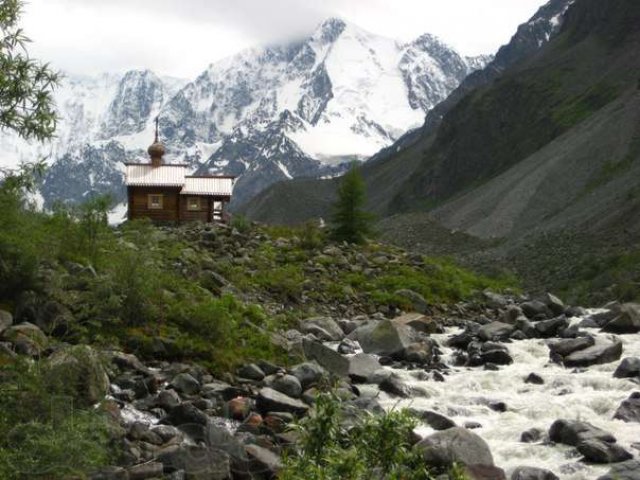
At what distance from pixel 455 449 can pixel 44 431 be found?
6.35m

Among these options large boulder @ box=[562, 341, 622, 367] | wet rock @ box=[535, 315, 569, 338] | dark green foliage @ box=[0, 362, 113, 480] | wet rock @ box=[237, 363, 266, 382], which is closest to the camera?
dark green foliage @ box=[0, 362, 113, 480]

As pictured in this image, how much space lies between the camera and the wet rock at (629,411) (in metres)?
15.0

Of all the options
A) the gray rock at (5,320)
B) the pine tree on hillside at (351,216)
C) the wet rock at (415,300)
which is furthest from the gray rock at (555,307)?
the gray rock at (5,320)

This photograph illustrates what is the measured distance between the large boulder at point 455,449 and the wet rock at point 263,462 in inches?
91.2

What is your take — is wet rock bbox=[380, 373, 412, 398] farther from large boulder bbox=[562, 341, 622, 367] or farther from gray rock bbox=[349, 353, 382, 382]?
large boulder bbox=[562, 341, 622, 367]

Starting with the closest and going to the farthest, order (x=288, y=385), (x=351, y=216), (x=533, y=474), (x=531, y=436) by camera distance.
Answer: (x=533, y=474) < (x=531, y=436) < (x=288, y=385) < (x=351, y=216)

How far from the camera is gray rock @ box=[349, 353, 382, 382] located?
59.6ft

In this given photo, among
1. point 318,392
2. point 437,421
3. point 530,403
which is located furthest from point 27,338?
point 530,403

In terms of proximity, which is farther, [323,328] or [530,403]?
[323,328]

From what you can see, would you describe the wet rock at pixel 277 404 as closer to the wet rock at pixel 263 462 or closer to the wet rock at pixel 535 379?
the wet rock at pixel 263 462

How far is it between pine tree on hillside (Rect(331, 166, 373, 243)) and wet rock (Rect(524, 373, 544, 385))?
23110mm

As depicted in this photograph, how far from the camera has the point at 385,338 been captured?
21.7 meters

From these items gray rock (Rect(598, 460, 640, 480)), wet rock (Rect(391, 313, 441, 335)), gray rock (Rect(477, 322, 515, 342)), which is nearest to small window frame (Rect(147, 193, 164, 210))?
wet rock (Rect(391, 313, 441, 335))

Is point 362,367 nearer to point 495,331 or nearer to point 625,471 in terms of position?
point 625,471
